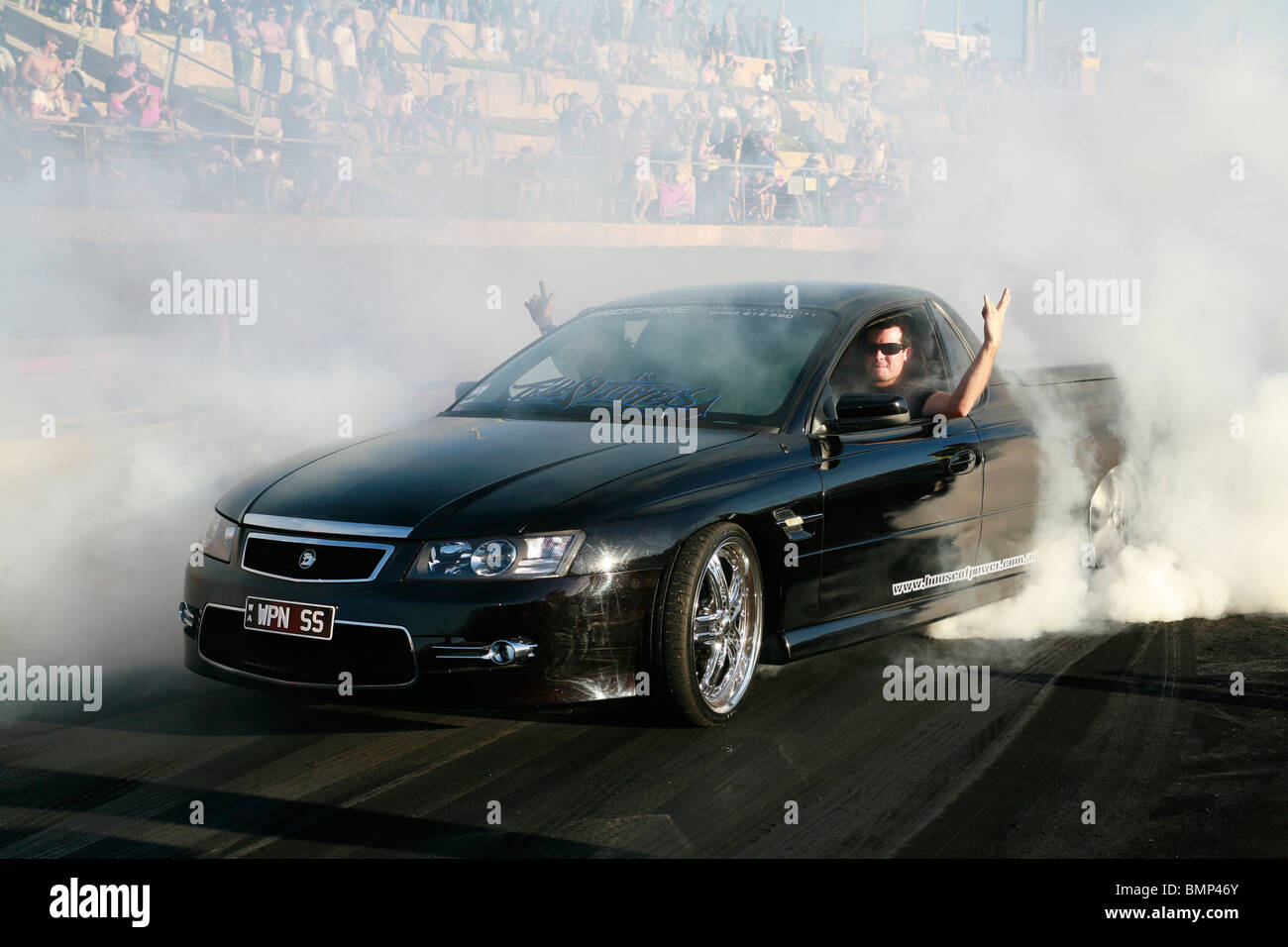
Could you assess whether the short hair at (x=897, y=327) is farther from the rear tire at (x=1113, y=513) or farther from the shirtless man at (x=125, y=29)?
the shirtless man at (x=125, y=29)

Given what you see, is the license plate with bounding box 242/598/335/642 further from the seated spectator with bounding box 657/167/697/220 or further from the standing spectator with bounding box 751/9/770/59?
the standing spectator with bounding box 751/9/770/59

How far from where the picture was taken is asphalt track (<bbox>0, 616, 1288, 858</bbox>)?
11.2 ft

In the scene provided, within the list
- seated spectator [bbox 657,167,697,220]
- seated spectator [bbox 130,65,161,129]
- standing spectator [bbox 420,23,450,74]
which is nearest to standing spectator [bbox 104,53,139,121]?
seated spectator [bbox 130,65,161,129]

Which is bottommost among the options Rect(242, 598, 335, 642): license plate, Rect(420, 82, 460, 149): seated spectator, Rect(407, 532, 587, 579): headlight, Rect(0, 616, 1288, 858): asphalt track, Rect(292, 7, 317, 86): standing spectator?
Rect(0, 616, 1288, 858): asphalt track

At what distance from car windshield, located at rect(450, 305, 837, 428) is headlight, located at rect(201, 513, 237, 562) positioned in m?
1.19

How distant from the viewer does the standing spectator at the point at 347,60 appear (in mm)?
17172

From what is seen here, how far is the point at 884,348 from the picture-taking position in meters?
5.36

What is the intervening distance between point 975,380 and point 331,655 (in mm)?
2977

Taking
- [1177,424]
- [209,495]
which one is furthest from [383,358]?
[1177,424]

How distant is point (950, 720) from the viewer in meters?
4.48

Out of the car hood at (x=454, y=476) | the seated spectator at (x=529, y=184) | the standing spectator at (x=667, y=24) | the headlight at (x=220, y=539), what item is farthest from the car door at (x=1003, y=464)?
the standing spectator at (x=667, y=24)

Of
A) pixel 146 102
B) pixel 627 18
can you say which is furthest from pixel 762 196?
pixel 146 102

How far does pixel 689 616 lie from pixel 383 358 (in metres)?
11.4

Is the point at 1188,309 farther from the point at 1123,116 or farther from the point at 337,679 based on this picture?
the point at 1123,116
